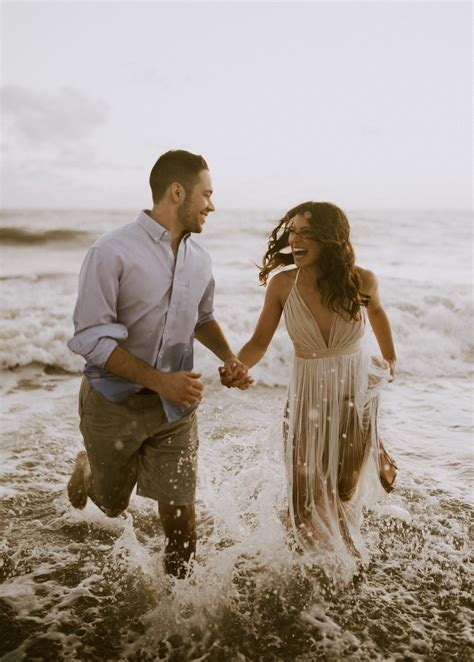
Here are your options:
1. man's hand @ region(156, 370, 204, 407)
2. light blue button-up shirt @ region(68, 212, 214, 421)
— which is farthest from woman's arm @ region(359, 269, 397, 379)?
man's hand @ region(156, 370, 204, 407)

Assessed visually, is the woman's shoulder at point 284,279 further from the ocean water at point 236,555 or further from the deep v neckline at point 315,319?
the ocean water at point 236,555

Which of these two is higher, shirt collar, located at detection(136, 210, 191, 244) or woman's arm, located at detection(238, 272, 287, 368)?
shirt collar, located at detection(136, 210, 191, 244)

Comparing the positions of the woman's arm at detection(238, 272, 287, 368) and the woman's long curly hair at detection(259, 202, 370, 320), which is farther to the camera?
Result: the woman's arm at detection(238, 272, 287, 368)

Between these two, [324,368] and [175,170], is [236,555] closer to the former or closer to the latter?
[324,368]

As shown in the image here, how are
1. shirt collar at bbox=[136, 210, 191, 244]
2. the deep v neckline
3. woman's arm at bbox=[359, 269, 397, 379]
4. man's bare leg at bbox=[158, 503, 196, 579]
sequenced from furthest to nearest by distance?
woman's arm at bbox=[359, 269, 397, 379], the deep v neckline, man's bare leg at bbox=[158, 503, 196, 579], shirt collar at bbox=[136, 210, 191, 244]

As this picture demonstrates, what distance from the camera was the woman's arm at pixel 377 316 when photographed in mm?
3766

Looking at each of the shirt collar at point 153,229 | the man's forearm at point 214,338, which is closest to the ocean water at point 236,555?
the man's forearm at point 214,338

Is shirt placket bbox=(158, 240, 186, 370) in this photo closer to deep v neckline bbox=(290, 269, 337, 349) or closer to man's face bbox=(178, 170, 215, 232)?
man's face bbox=(178, 170, 215, 232)

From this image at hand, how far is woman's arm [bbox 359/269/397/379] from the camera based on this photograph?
12.4ft

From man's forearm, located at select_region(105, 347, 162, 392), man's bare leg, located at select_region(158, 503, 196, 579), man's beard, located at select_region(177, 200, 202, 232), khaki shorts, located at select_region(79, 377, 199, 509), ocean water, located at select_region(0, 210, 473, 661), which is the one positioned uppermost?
man's beard, located at select_region(177, 200, 202, 232)

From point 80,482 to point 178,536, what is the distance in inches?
33.0

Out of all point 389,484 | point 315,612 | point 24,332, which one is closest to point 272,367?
point 24,332

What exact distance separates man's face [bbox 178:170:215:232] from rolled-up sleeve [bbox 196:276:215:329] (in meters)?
0.42

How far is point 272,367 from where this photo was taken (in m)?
9.12
